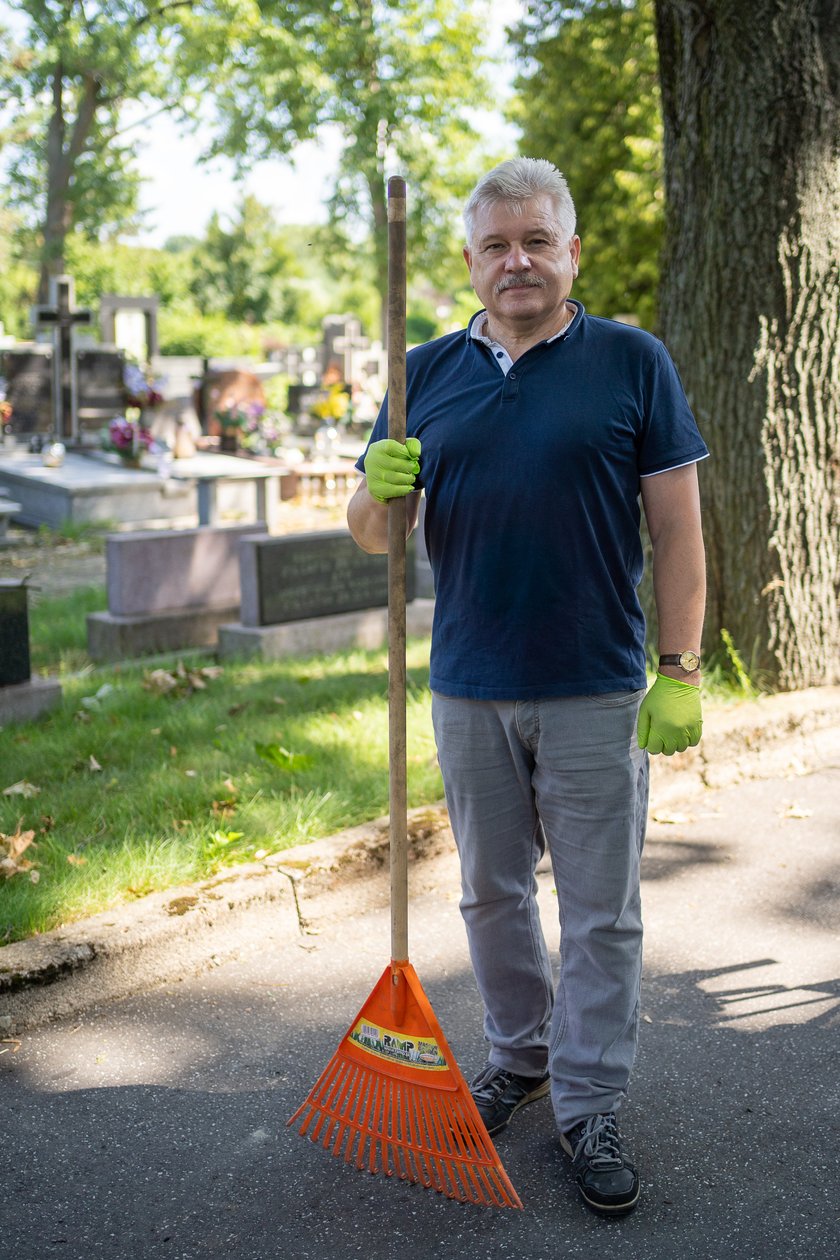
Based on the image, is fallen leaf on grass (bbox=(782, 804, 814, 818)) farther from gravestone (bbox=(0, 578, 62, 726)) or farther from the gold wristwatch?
gravestone (bbox=(0, 578, 62, 726))

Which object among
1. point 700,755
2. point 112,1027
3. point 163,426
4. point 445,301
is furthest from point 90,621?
point 445,301

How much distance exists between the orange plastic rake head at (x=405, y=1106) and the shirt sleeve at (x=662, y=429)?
45.8 inches

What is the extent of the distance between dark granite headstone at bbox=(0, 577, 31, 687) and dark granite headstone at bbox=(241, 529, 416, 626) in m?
1.71

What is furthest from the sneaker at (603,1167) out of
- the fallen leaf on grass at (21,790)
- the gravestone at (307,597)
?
the gravestone at (307,597)

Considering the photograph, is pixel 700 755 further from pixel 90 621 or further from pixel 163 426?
pixel 163 426

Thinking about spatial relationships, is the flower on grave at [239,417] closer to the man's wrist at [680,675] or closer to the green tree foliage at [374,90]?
the green tree foliage at [374,90]

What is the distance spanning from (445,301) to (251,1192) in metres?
66.4

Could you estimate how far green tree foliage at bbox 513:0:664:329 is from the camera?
1933 cm

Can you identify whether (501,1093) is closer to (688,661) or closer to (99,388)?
(688,661)

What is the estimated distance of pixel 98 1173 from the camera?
2.62m

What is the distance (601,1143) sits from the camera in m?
2.53

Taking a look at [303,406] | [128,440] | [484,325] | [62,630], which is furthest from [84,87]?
[484,325]

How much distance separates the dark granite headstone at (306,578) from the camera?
7.24 m

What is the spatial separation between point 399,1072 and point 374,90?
84.6 feet
